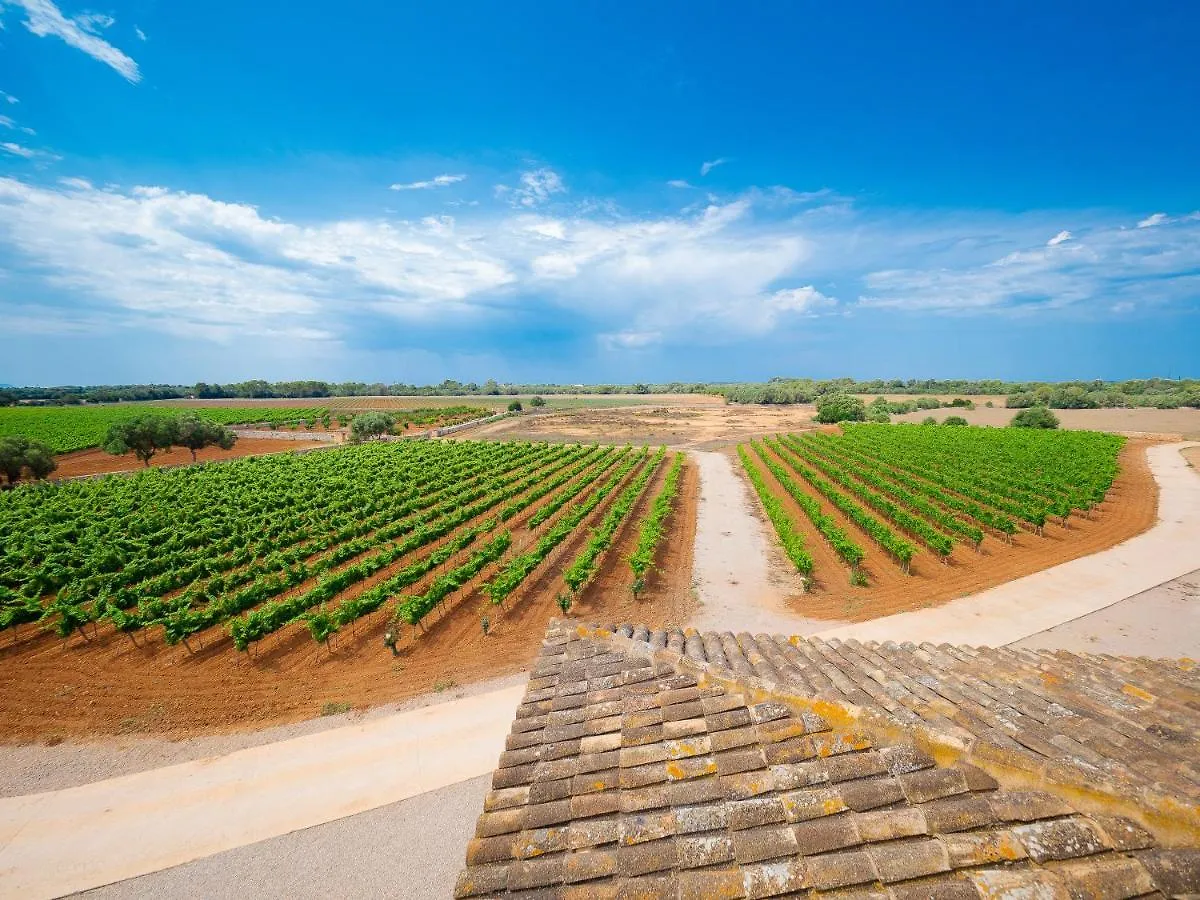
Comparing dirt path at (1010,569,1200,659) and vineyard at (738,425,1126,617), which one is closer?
dirt path at (1010,569,1200,659)

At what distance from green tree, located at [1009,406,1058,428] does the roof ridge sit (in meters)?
97.0

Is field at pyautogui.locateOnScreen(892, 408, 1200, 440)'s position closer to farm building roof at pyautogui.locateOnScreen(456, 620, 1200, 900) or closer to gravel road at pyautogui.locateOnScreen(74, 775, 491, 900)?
farm building roof at pyautogui.locateOnScreen(456, 620, 1200, 900)

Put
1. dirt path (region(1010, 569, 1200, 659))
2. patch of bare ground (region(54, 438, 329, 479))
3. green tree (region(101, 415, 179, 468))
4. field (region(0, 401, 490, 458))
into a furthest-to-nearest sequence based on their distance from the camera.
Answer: field (region(0, 401, 490, 458)), patch of bare ground (region(54, 438, 329, 479)), green tree (region(101, 415, 179, 468)), dirt path (region(1010, 569, 1200, 659))

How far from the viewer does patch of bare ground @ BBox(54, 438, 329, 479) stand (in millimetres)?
51812

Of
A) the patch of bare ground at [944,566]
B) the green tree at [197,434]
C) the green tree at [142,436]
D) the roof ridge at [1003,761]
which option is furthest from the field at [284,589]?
the green tree at [197,434]

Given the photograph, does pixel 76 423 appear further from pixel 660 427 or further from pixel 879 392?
pixel 879 392

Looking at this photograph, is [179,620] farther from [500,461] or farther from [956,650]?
[500,461]

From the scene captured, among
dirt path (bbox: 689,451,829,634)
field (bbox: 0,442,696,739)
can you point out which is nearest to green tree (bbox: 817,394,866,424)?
dirt path (bbox: 689,451,829,634)

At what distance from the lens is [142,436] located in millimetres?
47594

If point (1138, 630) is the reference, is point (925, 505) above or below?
above

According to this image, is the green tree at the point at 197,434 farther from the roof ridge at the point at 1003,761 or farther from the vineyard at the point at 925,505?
the roof ridge at the point at 1003,761

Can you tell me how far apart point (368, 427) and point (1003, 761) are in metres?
76.4

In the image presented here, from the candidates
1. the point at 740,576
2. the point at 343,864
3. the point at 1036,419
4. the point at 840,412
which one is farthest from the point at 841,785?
the point at 840,412

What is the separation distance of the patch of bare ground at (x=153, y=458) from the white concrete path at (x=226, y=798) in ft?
175
